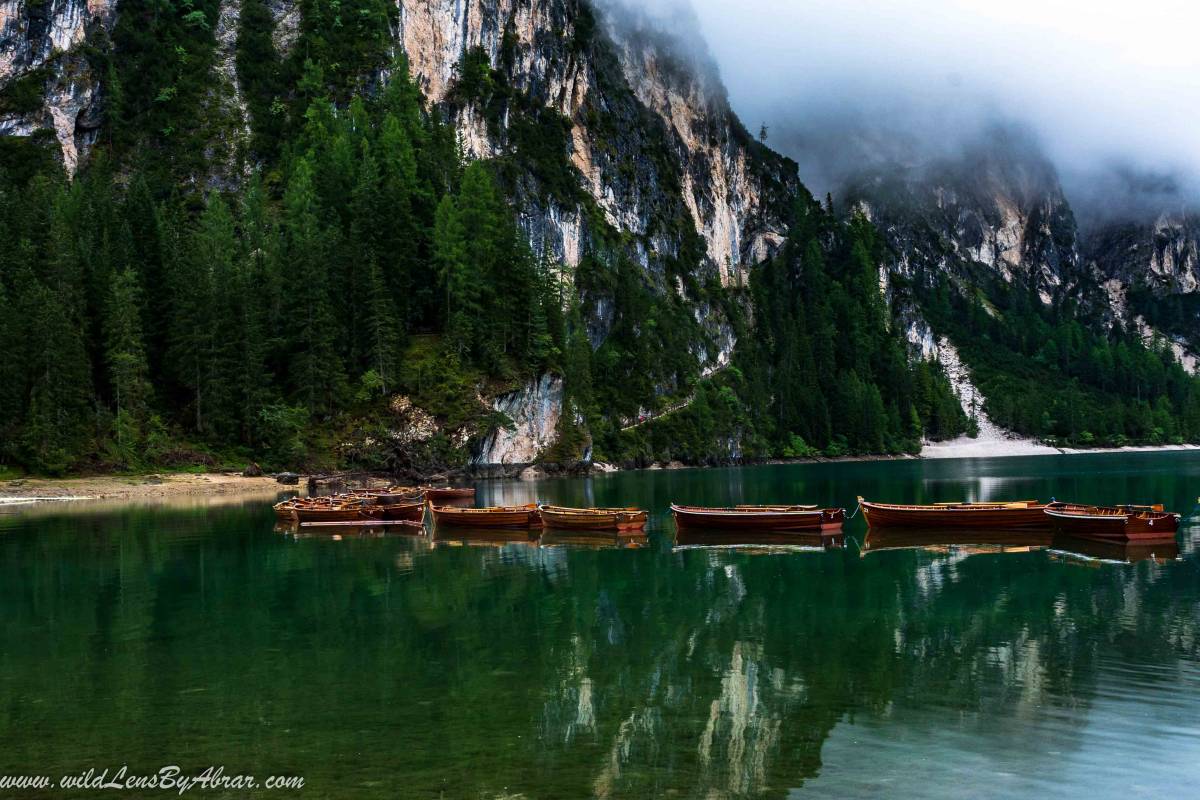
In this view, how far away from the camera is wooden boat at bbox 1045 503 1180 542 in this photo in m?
46.2

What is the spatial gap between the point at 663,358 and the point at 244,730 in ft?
541

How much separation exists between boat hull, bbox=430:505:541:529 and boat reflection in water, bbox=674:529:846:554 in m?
9.29

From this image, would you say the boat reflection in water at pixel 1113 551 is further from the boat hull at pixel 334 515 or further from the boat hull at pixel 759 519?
the boat hull at pixel 334 515

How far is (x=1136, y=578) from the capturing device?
36312mm

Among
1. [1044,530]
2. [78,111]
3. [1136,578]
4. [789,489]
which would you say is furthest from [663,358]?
[1136,578]

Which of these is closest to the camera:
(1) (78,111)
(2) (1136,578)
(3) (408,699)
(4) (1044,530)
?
(3) (408,699)

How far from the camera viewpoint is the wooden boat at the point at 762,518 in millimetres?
52281

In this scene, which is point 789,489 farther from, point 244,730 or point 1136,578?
point 244,730

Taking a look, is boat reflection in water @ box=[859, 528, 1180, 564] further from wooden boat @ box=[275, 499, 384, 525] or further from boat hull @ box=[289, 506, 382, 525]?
wooden boat @ box=[275, 499, 384, 525]

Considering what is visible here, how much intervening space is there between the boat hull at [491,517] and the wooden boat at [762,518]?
9155 millimetres

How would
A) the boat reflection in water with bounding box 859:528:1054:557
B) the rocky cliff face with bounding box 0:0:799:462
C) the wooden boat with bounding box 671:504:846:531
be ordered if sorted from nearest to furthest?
the boat reflection in water with bounding box 859:528:1054:557 → the wooden boat with bounding box 671:504:846:531 → the rocky cliff face with bounding box 0:0:799:462

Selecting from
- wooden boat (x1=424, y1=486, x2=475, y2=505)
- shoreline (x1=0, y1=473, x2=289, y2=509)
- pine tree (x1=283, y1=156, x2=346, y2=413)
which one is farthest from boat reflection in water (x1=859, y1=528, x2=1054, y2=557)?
pine tree (x1=283, y1=156, x2=346, y2=413)

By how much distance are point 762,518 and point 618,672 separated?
32.0 metres

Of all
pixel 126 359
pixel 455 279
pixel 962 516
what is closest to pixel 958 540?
pixel 962 516
